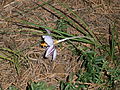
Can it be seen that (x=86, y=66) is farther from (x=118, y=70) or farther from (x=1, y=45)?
(x=1, y=45)

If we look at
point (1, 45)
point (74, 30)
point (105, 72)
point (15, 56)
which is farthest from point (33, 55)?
point (105, 72)

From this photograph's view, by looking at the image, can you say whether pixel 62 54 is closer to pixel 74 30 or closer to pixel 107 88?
pixel 74 30

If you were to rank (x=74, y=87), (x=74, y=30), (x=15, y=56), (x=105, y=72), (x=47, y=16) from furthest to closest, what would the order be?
(x=47, y=16) < (x=74, y=30) < (x=15, y=56) < (x=105, y=72) < (x=74, y=87)

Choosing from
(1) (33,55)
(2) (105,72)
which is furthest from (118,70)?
(1) (33,55)

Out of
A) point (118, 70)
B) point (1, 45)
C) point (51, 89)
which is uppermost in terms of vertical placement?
point (1, 45)

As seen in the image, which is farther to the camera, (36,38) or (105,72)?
(36,38)

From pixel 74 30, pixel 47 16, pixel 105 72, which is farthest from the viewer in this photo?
pixel 47 16

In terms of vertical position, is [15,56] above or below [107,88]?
above
